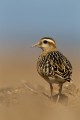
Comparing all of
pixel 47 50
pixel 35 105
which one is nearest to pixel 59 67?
pixel 47 50

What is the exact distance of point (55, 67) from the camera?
12016mm

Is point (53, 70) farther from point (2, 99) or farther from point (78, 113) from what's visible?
point (78, 113)

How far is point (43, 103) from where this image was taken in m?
10.4

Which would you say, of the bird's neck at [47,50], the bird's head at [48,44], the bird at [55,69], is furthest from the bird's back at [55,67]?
the bird's head at [48,44]

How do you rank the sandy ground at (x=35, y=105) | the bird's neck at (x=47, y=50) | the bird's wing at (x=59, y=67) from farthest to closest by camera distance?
the bird's neck at (x=47, y=50)
the bird's wing at (x=59, y=67)
the sandy ground at (x=35, y=105)

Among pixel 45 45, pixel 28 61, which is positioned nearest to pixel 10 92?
pixel 45 45

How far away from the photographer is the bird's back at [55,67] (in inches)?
468

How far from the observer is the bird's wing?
1188 centimetres

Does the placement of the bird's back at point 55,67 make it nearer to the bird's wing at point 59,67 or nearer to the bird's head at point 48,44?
the bird's wing at point 59,67

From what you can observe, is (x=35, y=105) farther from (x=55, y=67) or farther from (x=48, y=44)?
(x=48, y=44)

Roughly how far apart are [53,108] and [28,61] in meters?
20.5

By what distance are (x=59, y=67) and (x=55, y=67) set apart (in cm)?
7

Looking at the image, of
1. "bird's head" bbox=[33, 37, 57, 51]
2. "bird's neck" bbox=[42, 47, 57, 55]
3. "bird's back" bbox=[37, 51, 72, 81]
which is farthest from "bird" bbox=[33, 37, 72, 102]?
"bird's head" bbox=[33, 37, 57, 51]

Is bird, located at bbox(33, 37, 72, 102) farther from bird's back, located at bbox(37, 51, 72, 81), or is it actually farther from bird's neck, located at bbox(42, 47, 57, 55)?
bird's neck, located at bbox(42, 47, 57, 55)
